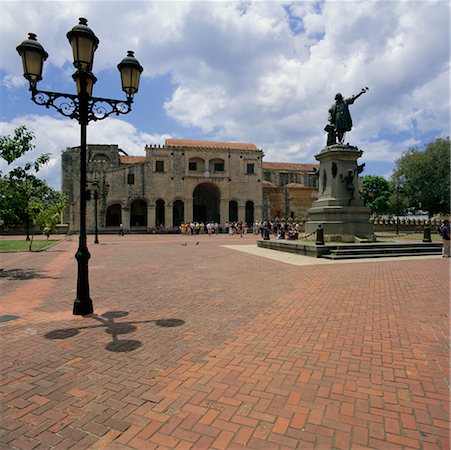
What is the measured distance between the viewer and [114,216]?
4791cm

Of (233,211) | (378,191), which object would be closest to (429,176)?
(378,191)

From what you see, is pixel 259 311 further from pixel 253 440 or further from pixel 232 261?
pixel 232 261

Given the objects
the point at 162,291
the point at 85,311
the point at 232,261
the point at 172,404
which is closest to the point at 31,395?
the point at 172,404

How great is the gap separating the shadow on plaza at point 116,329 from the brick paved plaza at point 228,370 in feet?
0.09

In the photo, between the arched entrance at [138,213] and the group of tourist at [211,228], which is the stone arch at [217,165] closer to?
the group of tourist at [211,228]

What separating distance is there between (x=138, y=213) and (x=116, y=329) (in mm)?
45516

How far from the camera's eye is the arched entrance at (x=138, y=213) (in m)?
48.2

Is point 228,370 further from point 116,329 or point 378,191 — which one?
point 378,191

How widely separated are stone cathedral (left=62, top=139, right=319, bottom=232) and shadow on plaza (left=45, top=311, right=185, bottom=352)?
38.0 metres

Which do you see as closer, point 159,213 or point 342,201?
point 342,201

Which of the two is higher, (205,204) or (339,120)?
(339,120)

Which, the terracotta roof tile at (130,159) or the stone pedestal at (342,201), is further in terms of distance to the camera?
the terracotta roof tile at (130,159)

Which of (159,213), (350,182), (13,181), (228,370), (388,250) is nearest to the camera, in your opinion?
(228,370)

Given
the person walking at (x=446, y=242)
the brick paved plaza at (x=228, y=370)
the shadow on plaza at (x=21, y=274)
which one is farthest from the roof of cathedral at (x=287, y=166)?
the brick paved plaza at (x=228, y=370)
